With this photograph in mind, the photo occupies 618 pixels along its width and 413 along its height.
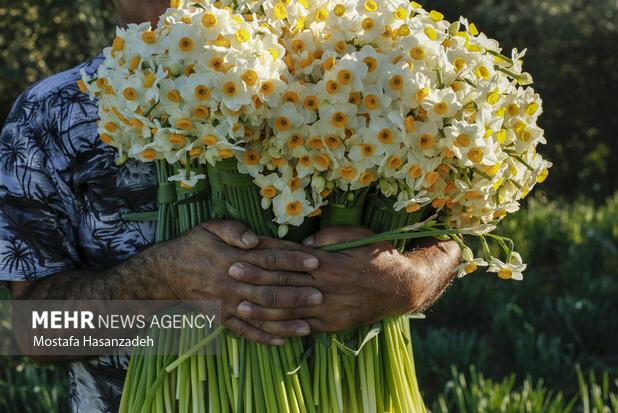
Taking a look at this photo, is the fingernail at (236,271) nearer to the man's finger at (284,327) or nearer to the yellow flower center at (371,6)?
the man's finger at (284,327)

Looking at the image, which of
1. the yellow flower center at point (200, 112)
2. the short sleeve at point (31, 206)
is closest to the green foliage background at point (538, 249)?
the short sleeve at point (31, 206)

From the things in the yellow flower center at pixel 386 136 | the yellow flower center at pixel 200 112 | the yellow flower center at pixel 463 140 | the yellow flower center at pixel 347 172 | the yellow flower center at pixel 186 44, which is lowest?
the yellow flower center at pixel 347 172

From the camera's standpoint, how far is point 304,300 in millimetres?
1472

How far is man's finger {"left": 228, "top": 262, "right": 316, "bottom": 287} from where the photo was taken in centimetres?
146

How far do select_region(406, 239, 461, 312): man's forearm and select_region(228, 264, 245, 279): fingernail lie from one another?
0.36m

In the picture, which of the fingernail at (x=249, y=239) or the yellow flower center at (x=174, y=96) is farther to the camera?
the fingernail at (x=249, y=239)

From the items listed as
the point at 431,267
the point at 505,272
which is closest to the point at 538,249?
the point at 431,267

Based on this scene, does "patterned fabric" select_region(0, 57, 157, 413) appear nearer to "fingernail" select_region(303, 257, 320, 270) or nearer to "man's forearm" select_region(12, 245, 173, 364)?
"man's forearm" select_region(12, 245, 173, 364)

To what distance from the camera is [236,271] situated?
1.46 meters

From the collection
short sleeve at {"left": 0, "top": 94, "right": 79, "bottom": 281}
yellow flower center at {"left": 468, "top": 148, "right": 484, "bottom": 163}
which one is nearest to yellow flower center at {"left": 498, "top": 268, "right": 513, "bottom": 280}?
yellow flower center at {"left": 468, "top": 148, "right": 484, "bottom": 163}

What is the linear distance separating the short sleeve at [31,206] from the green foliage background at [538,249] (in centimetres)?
138

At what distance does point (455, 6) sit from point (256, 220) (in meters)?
7.00

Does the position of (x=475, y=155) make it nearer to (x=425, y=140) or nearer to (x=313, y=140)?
(x=425, y=140)

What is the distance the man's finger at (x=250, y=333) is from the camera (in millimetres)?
1469
